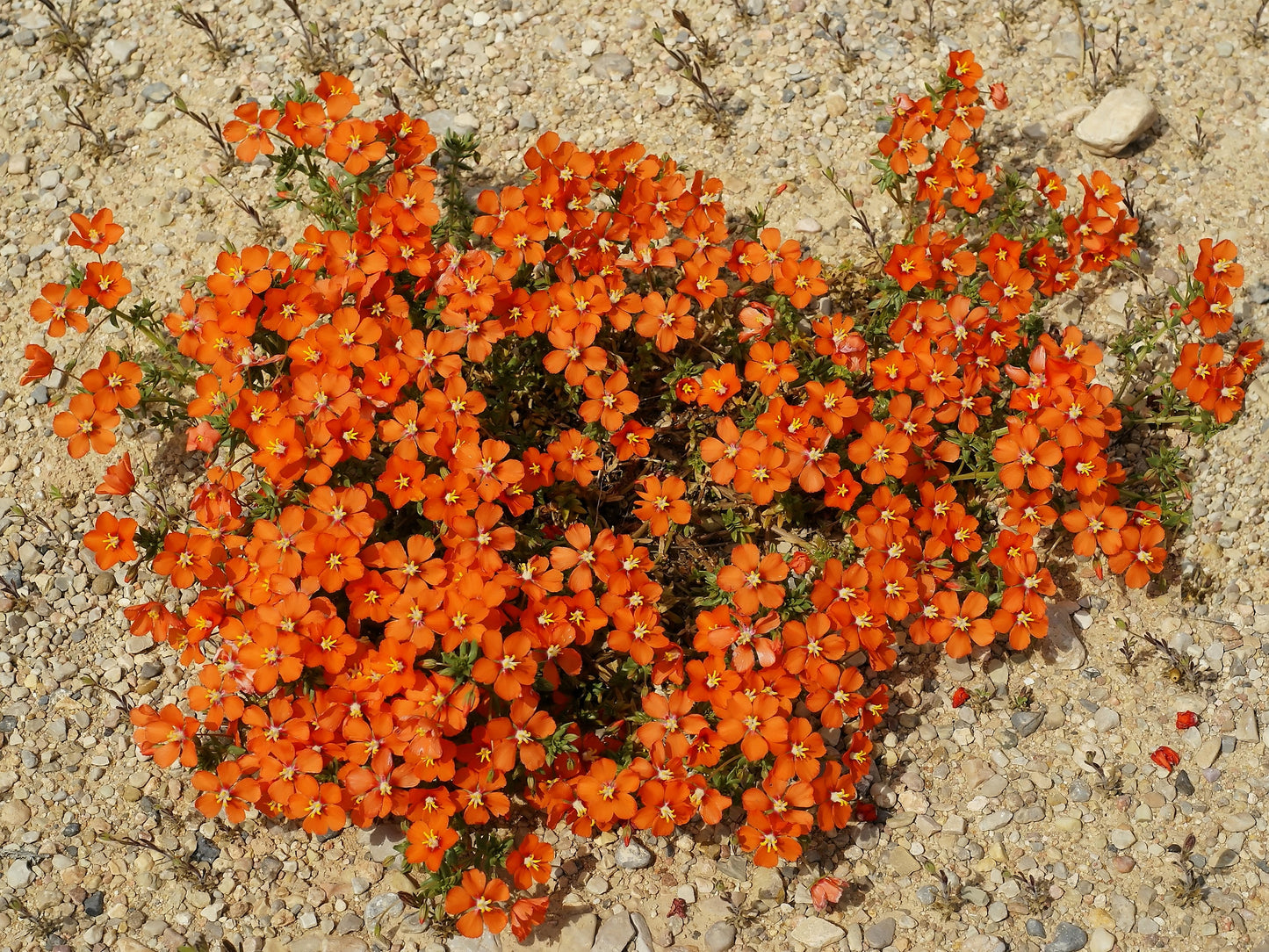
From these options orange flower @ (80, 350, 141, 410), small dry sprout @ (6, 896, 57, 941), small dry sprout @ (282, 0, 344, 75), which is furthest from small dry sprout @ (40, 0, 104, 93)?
small dry sprout @ (6, 896, 57, 941)

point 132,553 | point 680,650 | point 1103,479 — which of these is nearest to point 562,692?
point 680,650

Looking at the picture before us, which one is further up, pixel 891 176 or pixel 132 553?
pixel 891 176

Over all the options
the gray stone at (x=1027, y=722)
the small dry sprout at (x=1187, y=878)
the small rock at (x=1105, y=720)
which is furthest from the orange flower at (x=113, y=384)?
the small dry sprout at (x=1187, y=878)

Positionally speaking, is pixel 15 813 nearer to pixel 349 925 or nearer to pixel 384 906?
pixel 349 925

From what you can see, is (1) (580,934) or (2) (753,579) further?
(1) (580,934)

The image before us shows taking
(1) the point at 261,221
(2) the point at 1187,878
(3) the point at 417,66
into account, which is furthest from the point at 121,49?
(2) the point at 1187,878

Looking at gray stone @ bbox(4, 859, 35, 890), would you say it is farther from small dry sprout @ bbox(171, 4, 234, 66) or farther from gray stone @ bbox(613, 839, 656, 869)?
small dry sprout @ bbox(171, 4, 234, 66)

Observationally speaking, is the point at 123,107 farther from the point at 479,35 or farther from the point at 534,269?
the point at 534,269

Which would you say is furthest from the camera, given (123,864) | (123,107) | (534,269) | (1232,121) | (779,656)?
(123,107)
